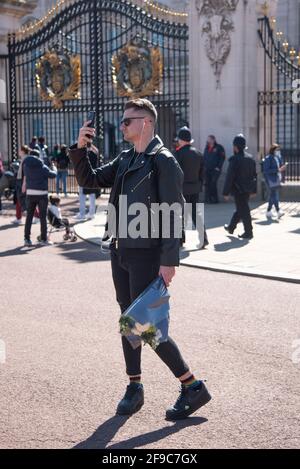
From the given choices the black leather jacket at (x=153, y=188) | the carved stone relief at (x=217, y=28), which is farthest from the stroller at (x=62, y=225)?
the black leather jacket at (x=153, y=188)

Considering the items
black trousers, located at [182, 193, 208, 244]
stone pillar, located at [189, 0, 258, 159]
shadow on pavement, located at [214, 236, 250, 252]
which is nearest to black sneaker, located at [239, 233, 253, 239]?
shadow on pavement, located at [214, 236, 250, 252]

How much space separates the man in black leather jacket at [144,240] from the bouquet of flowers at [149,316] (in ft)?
0.36

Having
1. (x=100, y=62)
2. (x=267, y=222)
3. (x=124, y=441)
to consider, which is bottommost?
(x=124, y=441)

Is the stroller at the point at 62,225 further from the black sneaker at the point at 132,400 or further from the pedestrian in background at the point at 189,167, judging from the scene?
the black sneaker at the point at 132,400

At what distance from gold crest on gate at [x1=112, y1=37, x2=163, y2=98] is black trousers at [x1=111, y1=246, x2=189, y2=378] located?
15.4 m

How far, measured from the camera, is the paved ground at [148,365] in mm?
4711

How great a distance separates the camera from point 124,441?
15.1ft

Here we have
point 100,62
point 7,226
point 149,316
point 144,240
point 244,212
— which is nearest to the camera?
point 149,316

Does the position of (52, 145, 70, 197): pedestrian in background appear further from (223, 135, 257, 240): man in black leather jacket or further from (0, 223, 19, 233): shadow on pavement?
(223, 135, 257, 240): man in black leather jacket

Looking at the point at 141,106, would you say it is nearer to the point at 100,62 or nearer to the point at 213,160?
the point at 213,160

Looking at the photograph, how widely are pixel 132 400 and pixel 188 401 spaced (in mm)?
350

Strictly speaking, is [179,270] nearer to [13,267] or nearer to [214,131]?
[13,267]

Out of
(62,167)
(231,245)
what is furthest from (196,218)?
(62,167)
